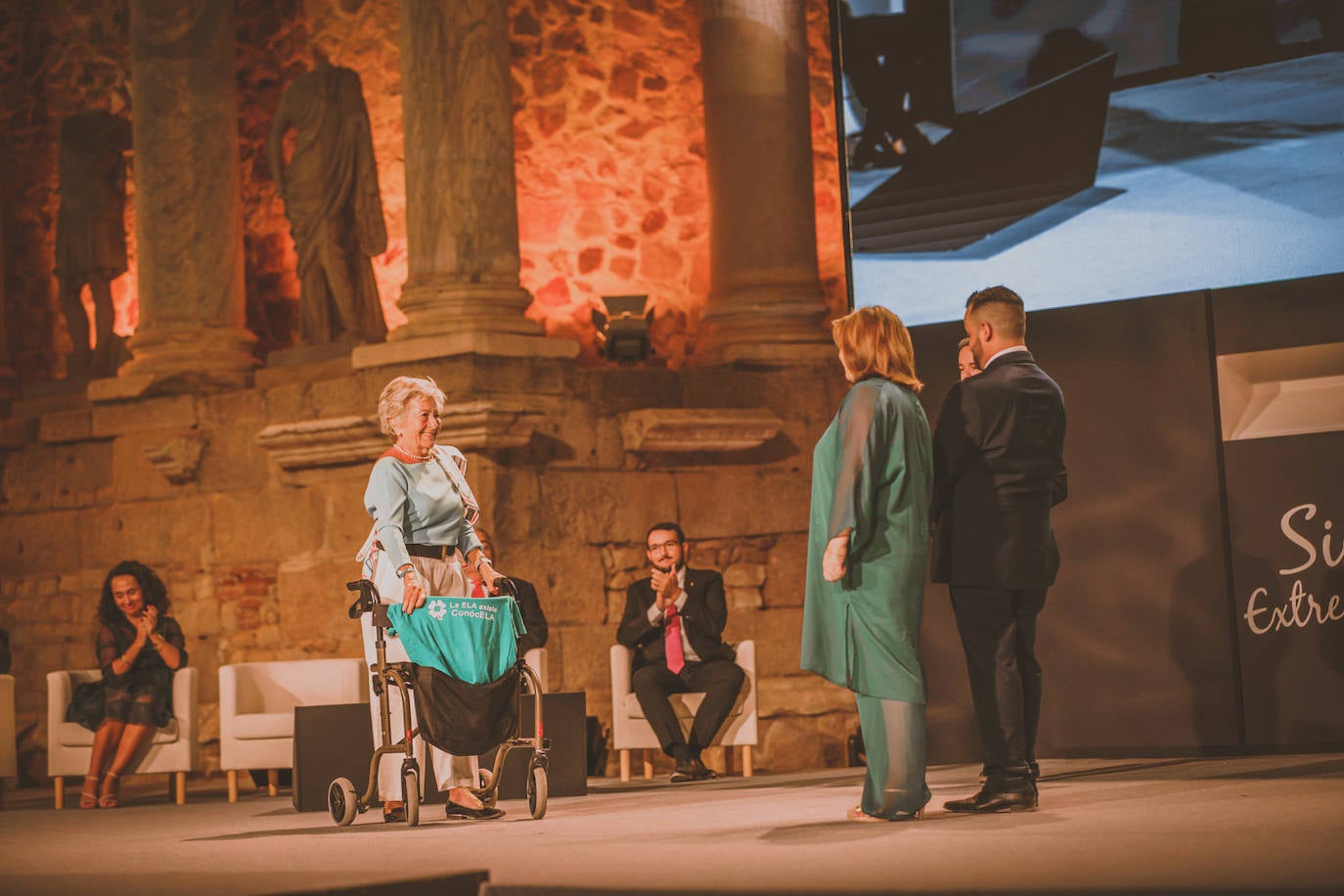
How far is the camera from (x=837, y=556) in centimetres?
474

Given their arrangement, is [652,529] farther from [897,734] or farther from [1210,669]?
[897,734]

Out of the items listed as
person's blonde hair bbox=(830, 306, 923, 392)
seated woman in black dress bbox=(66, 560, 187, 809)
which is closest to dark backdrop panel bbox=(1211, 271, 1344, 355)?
person's blonde hair bbox=(830, 306, 923, 392)

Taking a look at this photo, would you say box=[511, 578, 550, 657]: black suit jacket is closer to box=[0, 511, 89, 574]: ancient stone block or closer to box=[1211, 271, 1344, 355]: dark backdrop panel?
box=[1211, 271, 1344, 355]: dark backdrop panel

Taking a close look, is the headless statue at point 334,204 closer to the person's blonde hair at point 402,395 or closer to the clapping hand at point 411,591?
the person's blonde hair at point 402,395

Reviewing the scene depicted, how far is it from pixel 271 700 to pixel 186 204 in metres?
3.09

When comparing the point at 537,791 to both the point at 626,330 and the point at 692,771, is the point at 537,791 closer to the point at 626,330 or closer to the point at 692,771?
the point at 692,771

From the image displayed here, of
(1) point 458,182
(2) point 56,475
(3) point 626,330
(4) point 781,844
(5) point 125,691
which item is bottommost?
(4) point 781,844

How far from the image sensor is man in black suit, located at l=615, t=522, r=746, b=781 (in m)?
7.80

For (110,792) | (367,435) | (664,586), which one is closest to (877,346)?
(664,586)

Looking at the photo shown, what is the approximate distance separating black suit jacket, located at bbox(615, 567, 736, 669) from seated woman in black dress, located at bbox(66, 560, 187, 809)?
201 cm

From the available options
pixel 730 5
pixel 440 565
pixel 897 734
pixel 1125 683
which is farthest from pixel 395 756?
pixel 730 5

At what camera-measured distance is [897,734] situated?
15.6 feet

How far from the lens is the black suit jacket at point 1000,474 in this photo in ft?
16.4

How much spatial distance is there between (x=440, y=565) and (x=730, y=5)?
5.00 meters
